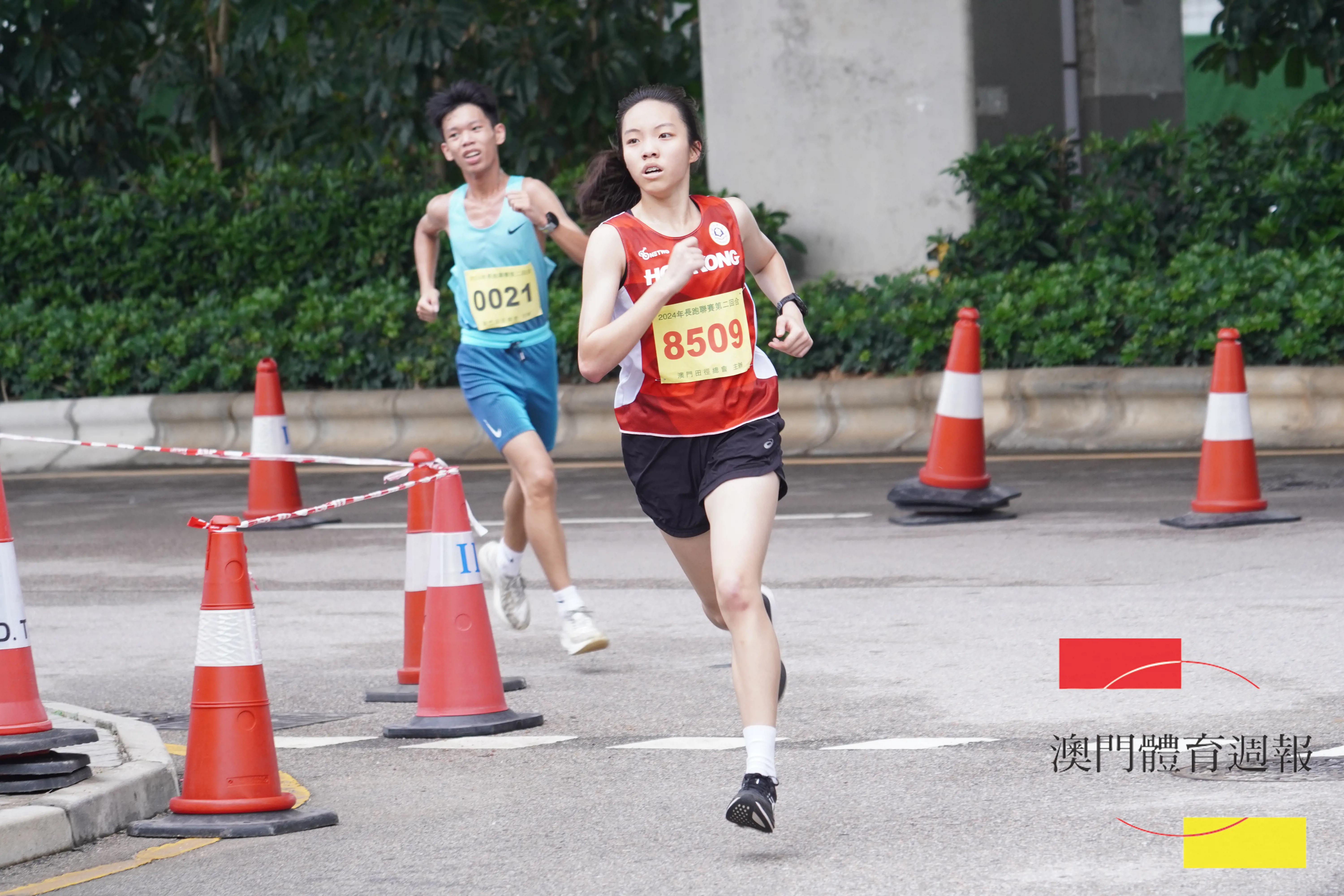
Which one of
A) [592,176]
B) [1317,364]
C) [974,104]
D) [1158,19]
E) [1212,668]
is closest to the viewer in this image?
[592,176]

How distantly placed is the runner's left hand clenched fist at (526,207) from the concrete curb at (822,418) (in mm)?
4555

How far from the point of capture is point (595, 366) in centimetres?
534

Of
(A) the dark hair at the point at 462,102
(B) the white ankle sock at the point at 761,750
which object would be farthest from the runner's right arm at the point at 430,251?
(B) the white ankle sock at the point at 761,750

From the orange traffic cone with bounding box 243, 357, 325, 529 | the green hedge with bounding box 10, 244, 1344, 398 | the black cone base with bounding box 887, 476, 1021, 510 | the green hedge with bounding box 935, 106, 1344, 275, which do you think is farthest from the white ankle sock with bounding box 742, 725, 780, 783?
the green hedge with bounding box 935, 106, 1344, 275

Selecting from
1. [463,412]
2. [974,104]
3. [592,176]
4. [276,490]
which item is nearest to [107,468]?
[463,412]

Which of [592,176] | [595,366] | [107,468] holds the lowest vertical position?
[107,468]

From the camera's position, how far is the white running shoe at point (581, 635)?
25.2 feet

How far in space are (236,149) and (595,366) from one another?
1719 centimetres

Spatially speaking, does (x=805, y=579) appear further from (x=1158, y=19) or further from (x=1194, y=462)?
(x=1158, y=19)

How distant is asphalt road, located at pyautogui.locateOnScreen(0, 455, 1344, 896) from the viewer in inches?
194

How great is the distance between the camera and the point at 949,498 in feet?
36.3

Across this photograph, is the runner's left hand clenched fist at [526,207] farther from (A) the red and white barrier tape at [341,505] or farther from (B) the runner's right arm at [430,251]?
(A) the red and white barrier tape at [341,505]

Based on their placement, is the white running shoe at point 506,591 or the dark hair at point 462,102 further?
the dark hair at point 462,102

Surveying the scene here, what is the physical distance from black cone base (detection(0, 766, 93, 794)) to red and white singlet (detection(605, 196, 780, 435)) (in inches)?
67.5
